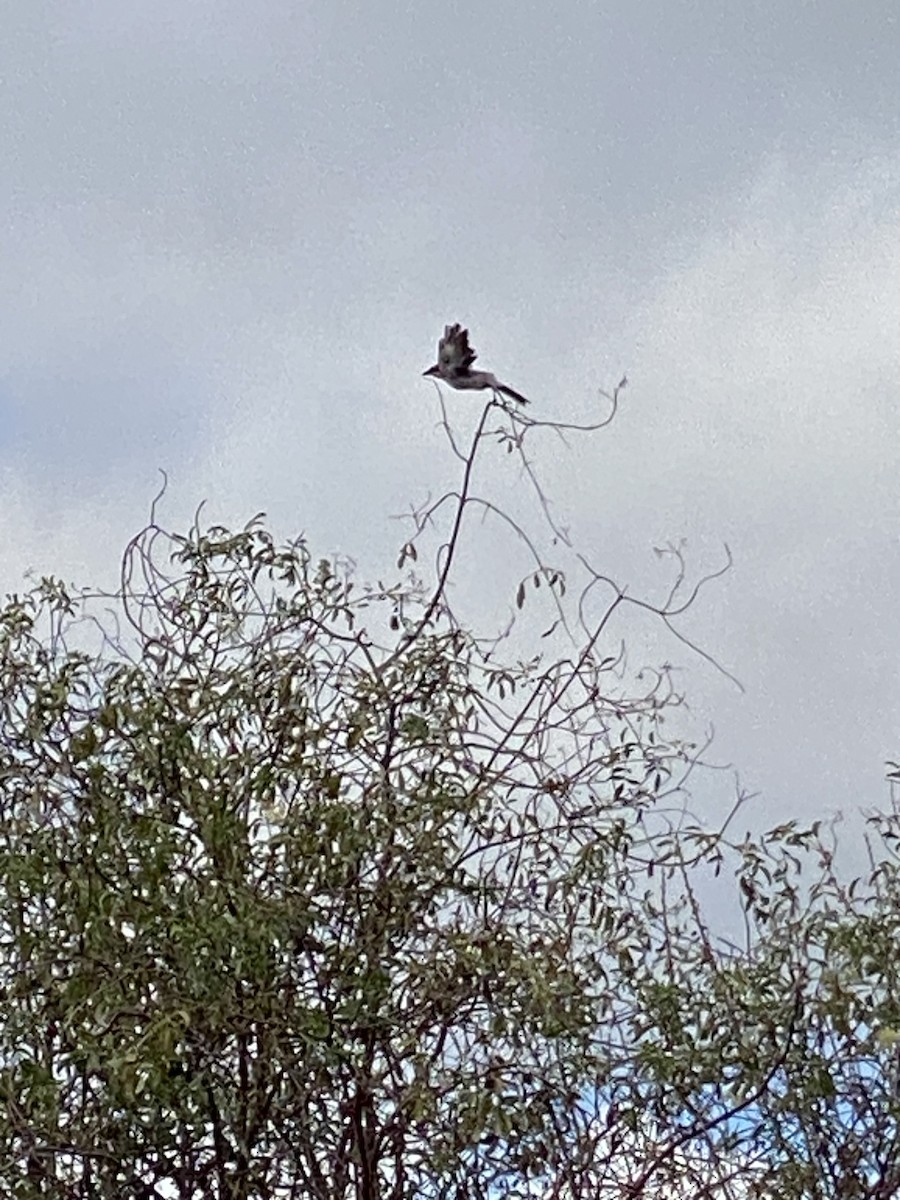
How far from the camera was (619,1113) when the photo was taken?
1.95m

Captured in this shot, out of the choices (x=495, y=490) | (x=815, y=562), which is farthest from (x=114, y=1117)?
(x=815, y=562)

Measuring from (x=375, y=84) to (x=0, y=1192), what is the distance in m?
1.53

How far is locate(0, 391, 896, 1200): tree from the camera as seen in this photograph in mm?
1881

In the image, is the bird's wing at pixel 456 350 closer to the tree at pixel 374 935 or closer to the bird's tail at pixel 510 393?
the bird's tail at pixel 510 393

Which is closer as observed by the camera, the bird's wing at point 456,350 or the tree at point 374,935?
the tree at point 374,935

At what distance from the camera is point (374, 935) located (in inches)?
75.7

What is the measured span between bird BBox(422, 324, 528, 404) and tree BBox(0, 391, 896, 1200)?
10.3 inches

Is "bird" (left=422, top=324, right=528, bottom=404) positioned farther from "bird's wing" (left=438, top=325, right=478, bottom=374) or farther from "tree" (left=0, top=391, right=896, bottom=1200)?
"tree" (left=0, top=391, right=896, bottom=1200)

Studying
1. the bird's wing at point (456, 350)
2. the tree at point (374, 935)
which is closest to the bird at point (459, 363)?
the bird's wing at point (456, 350)

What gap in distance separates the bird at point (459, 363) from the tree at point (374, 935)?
261mm

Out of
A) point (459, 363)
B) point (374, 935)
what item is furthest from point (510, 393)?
point (374, 935)

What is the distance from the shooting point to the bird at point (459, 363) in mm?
2156

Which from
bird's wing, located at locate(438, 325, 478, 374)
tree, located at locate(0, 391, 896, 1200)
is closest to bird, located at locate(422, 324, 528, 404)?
bird's wing, located at locate(438, 325, 478, 374)

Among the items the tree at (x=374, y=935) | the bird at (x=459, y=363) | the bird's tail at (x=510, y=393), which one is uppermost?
the bird at (x=459, y=363)
